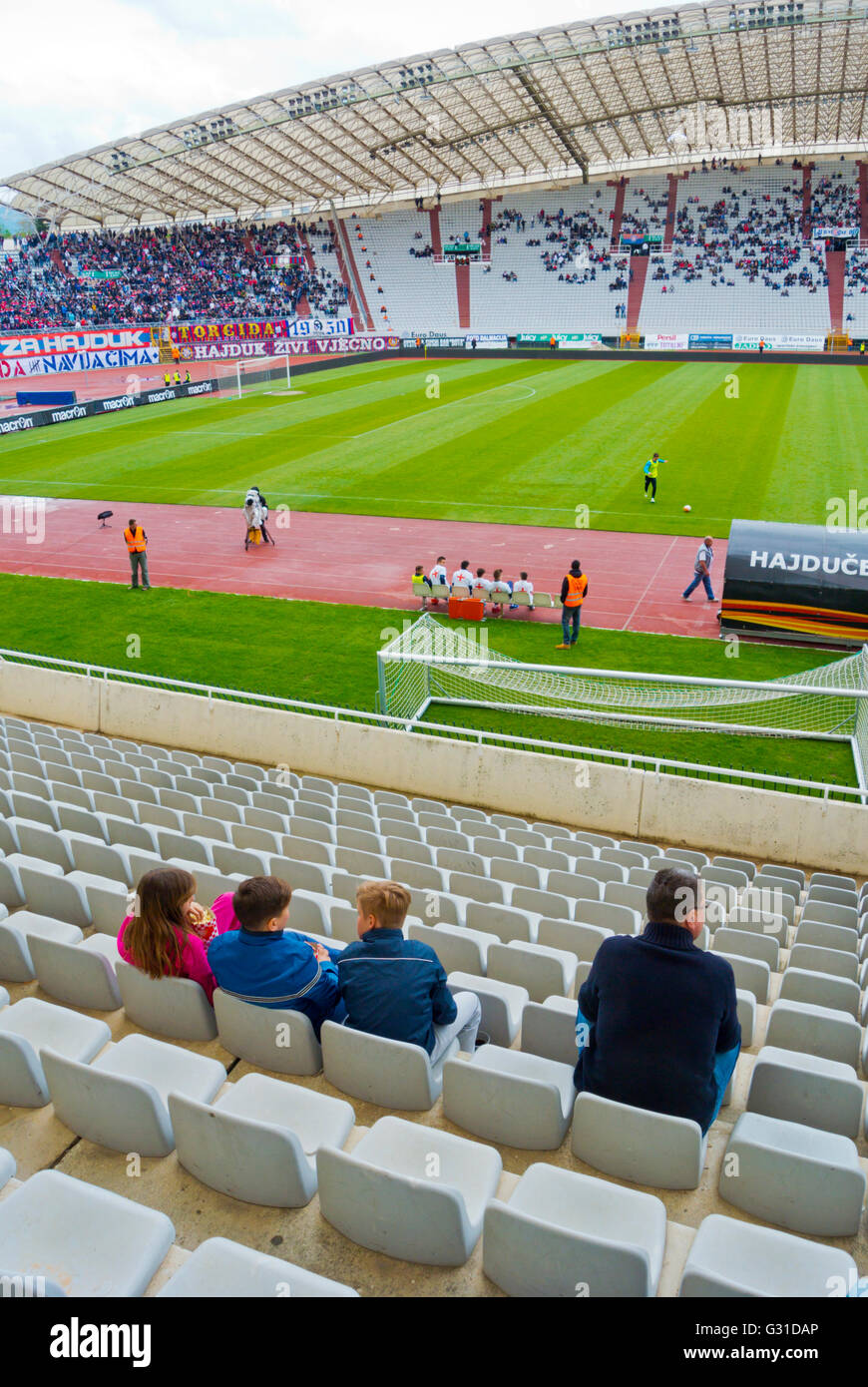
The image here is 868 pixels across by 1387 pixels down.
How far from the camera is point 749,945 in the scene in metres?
6.57

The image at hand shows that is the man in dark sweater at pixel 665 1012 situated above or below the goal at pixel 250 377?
below

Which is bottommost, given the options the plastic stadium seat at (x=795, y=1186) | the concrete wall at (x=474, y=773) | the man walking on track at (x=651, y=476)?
the concrete wall at (x=474, y=773)

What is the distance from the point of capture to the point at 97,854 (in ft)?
23.3

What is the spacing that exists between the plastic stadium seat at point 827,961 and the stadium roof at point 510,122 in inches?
2433

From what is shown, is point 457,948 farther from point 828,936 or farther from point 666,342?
point 666,342

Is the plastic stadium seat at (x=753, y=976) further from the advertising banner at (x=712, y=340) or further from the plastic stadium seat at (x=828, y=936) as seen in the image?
the advertising banner at (x=712, y=340)

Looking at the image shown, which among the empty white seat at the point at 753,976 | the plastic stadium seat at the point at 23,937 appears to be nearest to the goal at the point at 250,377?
the plastic stadium seat at the point at 23,937

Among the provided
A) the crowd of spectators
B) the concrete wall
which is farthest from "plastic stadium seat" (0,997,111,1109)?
the crowd of spectators

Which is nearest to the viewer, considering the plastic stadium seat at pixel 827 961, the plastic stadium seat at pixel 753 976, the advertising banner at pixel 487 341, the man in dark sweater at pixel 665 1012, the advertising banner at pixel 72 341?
the man in dark sweater at pixel 665 1012

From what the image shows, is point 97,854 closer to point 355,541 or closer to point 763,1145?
point 763,1145

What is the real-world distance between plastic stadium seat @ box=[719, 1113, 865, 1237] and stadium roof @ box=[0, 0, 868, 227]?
210ft

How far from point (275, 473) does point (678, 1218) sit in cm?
2984

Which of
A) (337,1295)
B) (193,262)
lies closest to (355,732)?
(337,1295)

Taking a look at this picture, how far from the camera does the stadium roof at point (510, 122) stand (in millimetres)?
56962
